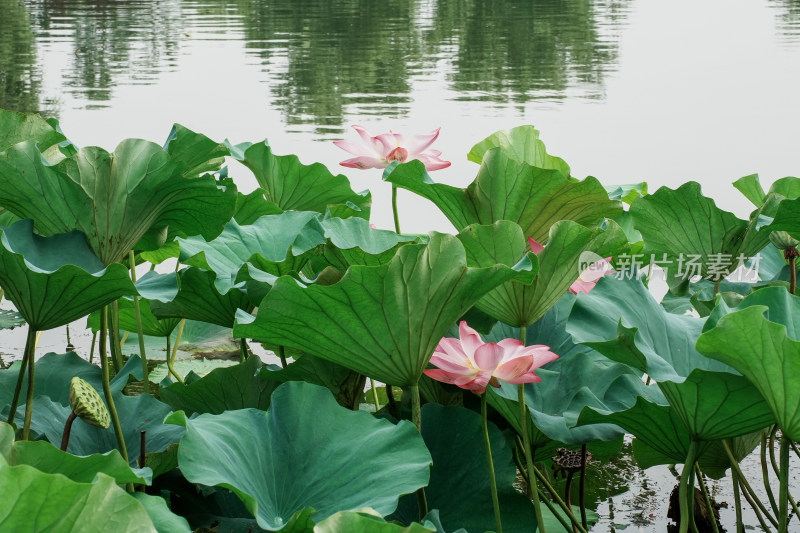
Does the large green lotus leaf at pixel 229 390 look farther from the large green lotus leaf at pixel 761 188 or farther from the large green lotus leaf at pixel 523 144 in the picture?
the large green lotus leaf at pixel 761 188

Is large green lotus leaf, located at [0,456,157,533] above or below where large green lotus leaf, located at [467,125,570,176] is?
below

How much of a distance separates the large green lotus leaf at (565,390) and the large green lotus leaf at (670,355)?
6cm

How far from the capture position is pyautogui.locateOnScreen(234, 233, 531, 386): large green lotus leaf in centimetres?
98

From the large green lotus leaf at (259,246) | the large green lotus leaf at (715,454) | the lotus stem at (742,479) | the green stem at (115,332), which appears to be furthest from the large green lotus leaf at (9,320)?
the lotus stem at (742,479)

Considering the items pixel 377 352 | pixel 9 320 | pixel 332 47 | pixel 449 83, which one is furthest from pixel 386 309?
pixel 332 47

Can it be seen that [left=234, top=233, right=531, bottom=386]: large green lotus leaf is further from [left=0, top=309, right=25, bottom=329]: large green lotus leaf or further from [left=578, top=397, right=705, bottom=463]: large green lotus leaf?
[left=0, top=309, right=25, bottom=329]: large green lotus leaf

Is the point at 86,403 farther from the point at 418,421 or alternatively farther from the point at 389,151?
the point at 389,151

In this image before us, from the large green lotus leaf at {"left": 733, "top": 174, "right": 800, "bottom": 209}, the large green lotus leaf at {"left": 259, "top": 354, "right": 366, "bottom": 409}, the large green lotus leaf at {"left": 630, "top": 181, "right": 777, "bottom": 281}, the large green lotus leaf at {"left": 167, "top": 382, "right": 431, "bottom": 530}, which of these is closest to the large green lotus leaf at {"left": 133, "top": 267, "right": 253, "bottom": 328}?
the large green lotus leaf at {"left": 259, "top": 354, "right": 366, "bottom": 409}

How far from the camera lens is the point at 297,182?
5.74ft

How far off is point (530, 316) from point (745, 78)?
17.1 feet

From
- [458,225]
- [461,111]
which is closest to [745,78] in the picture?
[461,111]

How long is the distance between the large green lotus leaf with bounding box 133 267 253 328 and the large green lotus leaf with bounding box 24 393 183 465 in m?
0.14

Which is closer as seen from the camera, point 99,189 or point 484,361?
point 484,361

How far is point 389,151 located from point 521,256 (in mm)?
409
